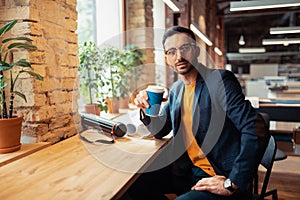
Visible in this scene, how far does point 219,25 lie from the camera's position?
34.1 feet

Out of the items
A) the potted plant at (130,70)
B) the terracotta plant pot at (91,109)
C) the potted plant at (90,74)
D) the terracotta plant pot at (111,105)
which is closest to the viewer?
the terracotta plant pot at (91,109)

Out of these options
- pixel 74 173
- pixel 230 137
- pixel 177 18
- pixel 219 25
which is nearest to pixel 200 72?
pixel 230 137

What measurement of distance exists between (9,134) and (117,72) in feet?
4.97

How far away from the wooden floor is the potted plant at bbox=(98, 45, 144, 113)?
1770 mm

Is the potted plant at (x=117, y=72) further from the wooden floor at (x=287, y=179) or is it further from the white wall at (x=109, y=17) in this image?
the wooden floor at (x=287, y=179)

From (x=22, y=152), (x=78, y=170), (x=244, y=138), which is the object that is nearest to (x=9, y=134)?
(x=22, y=152)

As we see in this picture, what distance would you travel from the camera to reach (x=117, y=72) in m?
2.84

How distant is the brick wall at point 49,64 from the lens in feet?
5.44

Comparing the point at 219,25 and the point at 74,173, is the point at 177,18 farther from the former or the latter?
the point at 219,25

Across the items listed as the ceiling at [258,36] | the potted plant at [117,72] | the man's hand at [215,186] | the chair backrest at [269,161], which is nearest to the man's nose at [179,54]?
the man's hand at [215,186]

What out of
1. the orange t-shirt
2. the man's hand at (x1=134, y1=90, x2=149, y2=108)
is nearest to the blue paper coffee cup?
the man's hand at (x1=134, y1=90, x2=149, y2=108)

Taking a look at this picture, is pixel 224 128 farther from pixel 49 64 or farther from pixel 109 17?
pixel 109 17

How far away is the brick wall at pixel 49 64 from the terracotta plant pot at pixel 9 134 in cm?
21

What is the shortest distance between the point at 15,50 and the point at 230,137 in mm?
1311
